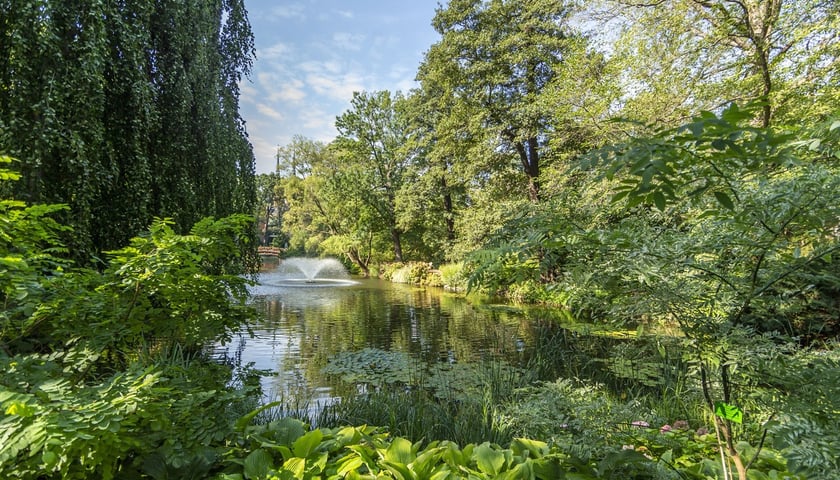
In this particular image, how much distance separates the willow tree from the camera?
421 inches

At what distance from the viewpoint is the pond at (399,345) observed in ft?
14.3

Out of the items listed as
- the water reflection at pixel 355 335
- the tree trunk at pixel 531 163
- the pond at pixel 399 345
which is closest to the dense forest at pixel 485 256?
the pond at pixel 399 345

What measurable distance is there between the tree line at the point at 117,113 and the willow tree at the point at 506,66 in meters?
7.72

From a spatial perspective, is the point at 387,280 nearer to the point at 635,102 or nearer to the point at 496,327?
the point at 496,327

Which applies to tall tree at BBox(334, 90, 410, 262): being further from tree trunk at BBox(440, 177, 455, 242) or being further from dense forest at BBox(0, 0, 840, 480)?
dense forest at BBox(0, 0, 840, 480)

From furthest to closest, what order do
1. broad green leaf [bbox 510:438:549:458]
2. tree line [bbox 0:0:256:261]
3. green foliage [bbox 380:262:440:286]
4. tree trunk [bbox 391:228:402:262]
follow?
tree trunk [bbox 391:228:402:262], green foliage [bbox 380:262:440:286], tree line [bbox 0:0:256:261], broad green leaf [bbox 510:438:549:458]

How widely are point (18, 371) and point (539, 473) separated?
185 cm

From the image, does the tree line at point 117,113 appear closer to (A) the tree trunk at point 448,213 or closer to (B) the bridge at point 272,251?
(A) the tree trunk at point 448,213

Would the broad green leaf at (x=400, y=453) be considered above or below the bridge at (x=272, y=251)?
below

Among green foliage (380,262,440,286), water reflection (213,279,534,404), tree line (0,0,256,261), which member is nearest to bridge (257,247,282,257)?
green foliage (380,262,440,286)

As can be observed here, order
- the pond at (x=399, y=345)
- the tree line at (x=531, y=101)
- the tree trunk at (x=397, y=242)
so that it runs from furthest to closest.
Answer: the tree trunk at (x=397, y=242)
the tree line at (x=531, y=101)
the pond at (x=399, y=345)

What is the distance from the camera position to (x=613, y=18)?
686 cm

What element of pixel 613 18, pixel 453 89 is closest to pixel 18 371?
pixel 613 18

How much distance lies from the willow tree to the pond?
15.5 ft
